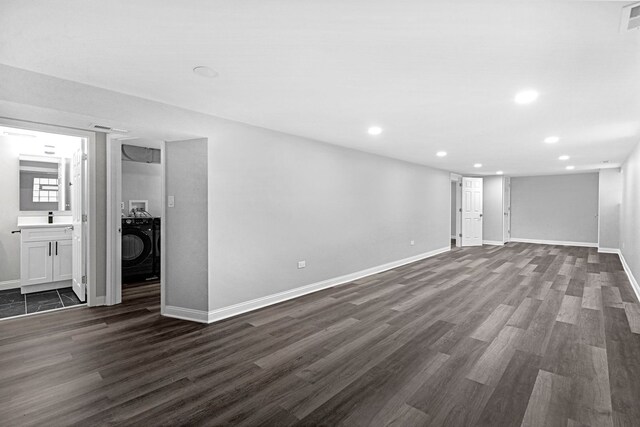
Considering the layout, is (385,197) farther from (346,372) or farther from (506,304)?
(346,372)

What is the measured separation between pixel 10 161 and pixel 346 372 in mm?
5785

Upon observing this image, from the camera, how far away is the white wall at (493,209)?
10.1 m

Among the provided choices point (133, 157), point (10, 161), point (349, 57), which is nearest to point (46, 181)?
point (10, 161)

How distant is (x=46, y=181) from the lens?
5.12m

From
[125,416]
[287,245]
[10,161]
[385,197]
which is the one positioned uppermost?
[10,161]

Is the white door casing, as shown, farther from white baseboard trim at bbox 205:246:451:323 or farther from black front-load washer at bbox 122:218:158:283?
black front-load washer at bbox 122:218:158:283

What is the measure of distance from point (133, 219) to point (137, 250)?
0.52 meters

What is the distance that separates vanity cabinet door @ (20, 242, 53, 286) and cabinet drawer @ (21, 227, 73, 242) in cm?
7

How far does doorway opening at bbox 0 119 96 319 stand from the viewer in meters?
4.00

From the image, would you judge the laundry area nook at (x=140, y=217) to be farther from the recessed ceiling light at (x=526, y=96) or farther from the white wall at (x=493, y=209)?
the white wall at (x=493, y=209)

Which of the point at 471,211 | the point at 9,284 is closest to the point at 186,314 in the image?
the point at 9,284

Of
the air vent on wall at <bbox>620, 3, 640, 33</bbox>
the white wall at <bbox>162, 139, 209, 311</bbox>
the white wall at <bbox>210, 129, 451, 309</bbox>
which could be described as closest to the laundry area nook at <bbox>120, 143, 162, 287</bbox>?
the white wall at <bbox>162, 139, 209, 311</bbox>

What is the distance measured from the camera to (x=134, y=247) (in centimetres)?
523

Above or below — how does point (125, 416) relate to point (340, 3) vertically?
below
